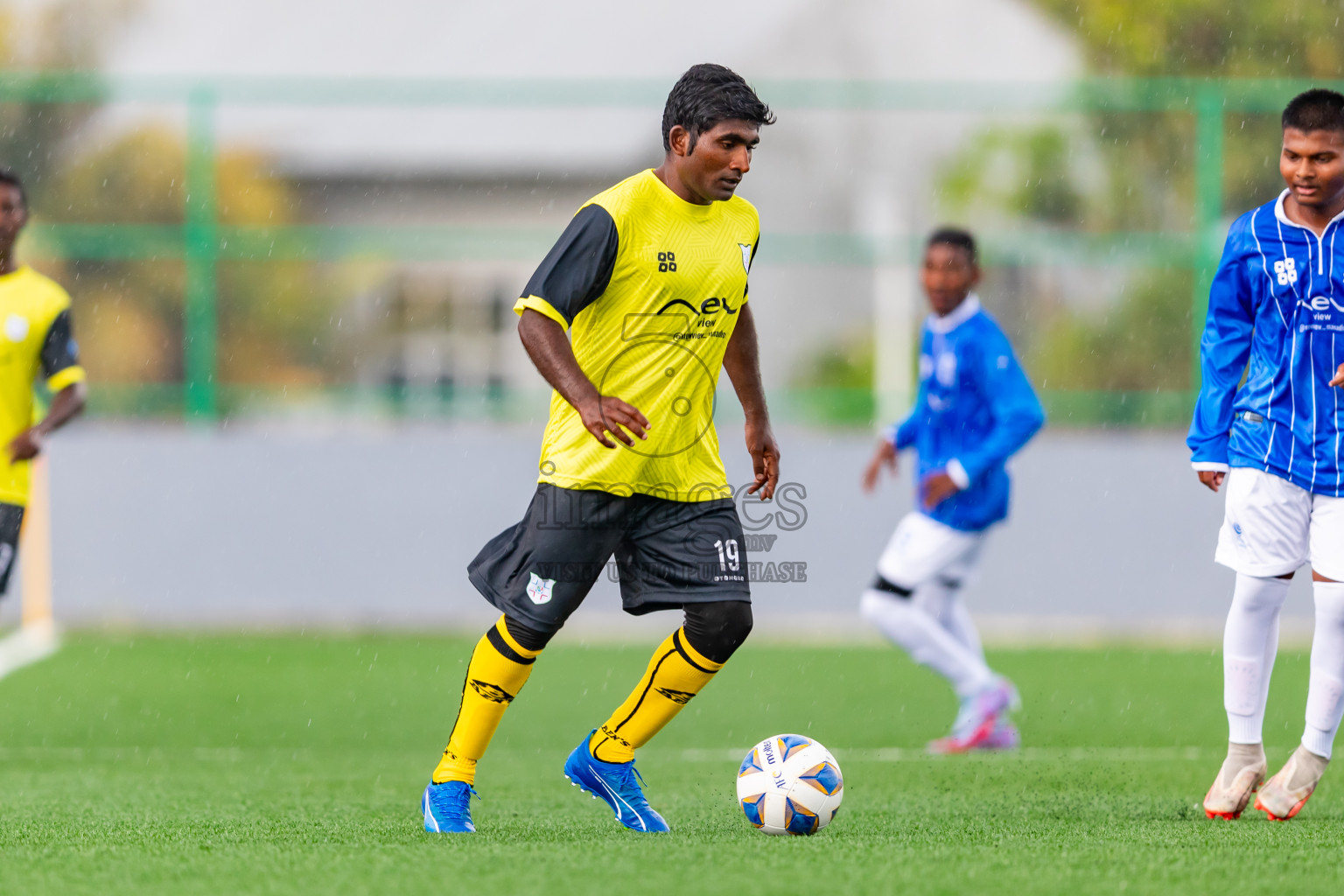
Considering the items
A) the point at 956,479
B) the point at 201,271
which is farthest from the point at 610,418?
the point at 201,271

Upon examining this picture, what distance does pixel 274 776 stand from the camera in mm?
6133

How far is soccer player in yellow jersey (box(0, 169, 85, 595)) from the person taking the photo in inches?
251

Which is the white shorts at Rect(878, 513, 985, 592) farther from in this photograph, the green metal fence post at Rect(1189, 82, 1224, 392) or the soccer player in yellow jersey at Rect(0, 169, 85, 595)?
the green metal fence post at Rect(1189, 82, 1224, 392)

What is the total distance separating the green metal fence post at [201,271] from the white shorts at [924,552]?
6516mm

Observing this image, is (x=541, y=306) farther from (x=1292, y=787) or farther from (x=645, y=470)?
(x=1292, y=787)

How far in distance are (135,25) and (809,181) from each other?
13.3 m

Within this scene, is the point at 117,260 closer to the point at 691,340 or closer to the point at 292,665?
the point at 292,665

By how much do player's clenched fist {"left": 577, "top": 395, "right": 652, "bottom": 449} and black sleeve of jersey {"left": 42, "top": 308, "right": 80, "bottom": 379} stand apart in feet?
11.0

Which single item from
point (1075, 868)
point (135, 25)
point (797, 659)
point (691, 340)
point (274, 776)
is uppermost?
point (135, 25)

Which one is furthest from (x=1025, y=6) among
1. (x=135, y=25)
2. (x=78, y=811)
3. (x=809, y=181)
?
(x=78, y=811)

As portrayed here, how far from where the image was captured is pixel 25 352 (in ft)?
21.7

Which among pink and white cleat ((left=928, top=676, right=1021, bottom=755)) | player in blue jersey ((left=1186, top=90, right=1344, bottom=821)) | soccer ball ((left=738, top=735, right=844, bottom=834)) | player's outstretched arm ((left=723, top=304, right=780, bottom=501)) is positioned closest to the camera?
soccer ball ((left=738, top=735, right=844, bottom=834))

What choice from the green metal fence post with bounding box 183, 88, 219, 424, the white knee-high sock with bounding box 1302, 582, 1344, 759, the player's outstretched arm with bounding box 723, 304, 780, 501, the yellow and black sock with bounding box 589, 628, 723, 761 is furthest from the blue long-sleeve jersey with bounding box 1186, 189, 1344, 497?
the green metal fence post with bounding box 183, 88, 219, 424

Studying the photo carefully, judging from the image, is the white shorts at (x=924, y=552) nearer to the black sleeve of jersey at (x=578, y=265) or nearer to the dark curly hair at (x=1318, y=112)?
the dark curly hair at (x=1318, y=112)
